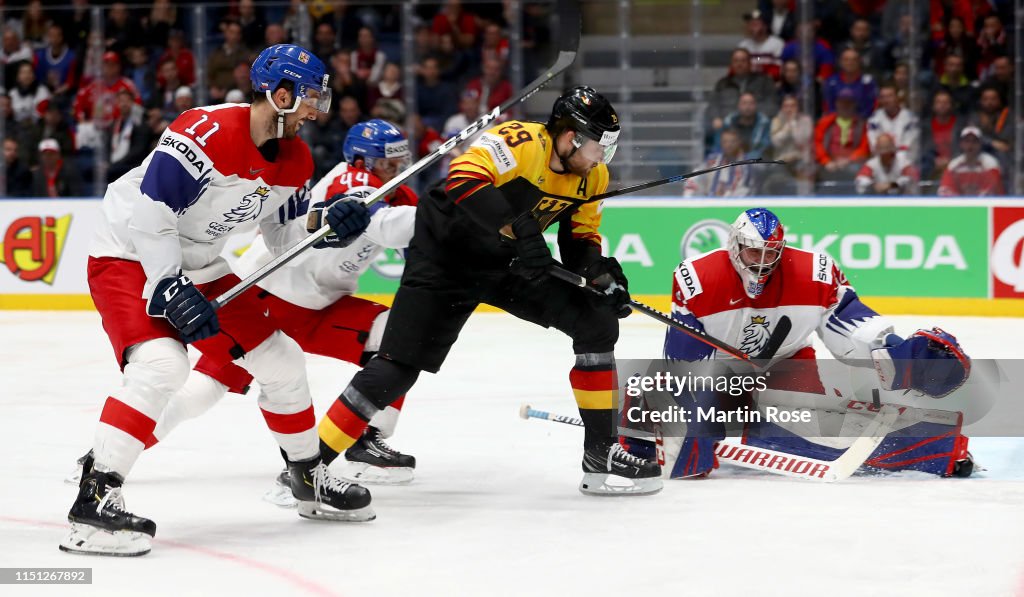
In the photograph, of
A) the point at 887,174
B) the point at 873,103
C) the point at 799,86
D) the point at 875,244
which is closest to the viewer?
the point at 875,244

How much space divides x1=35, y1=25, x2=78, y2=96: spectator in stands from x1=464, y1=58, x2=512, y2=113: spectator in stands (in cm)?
272

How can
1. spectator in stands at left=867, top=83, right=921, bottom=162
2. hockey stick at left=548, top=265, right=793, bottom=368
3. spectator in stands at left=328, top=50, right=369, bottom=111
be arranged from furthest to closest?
spectator in stands at left=328, top=50, right=369, bottom=111 → spectator in stands at left=867, top=83, right=921, bottom=162 → hockey stick at left=548, top=265, right=793, bottom=368

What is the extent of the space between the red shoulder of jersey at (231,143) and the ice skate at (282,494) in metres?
0.88

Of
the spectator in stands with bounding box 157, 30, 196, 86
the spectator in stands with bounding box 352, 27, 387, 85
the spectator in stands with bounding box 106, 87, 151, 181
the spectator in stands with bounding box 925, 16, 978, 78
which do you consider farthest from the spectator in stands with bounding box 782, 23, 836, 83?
the spectator in stands with bounding box 106, 87, 151, 181

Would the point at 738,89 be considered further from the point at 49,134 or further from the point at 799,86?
the point at 49,134

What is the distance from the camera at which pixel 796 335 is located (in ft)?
14.2

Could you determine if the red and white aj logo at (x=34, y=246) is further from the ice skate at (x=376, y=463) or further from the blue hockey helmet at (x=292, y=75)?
the blue hockey helmet at (x=292, y=75)

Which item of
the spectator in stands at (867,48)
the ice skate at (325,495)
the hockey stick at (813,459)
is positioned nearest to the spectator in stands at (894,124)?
the spectator in stands at (867,48)

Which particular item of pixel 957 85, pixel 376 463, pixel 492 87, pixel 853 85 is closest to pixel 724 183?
pixel 853 85

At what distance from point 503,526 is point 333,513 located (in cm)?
46

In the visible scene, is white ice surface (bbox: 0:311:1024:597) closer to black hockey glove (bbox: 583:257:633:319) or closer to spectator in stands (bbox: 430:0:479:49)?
black hockey glove (bbox: 583:257:633:319)

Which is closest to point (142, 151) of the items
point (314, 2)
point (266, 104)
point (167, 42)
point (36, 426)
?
point (167, 42)

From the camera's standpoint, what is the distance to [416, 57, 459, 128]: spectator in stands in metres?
9.04

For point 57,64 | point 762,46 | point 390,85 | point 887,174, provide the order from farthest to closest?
point 57,64
point 390,85
point 762,46
point 887,174
